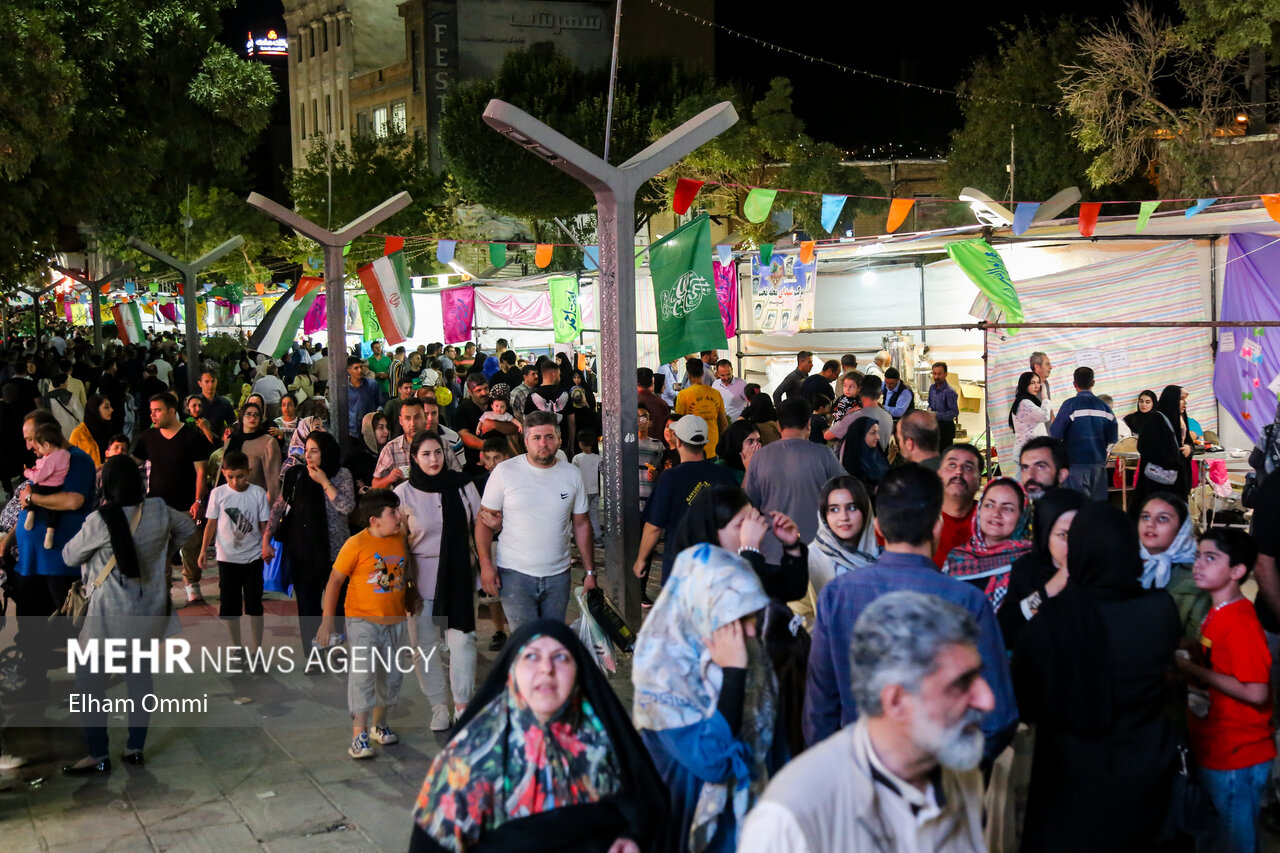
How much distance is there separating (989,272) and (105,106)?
1282cm

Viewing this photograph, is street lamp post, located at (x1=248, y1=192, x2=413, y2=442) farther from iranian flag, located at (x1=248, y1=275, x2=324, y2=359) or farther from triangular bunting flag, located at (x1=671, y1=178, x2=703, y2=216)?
triangular bunting flag, located at (x1=671, y1=178, x2=703, y2=216)

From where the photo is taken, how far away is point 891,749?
98.3 inches

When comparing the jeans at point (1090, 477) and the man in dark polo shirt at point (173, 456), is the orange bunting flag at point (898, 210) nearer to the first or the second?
the jeans at point (1090, 477)

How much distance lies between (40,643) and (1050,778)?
6275 mm

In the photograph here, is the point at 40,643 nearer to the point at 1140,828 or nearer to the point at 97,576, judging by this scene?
the point at 97,576

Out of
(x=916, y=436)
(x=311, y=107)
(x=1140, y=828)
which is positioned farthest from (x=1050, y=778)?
(x=311, y=107)

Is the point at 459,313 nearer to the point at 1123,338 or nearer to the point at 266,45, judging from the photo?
the point at 1123,338

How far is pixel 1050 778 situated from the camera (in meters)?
3.88

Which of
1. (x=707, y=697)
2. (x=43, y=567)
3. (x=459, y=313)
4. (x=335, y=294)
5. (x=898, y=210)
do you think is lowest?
(x=43, y=567)

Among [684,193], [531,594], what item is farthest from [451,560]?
[684,193]

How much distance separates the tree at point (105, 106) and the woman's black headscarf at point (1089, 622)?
42.9 ft

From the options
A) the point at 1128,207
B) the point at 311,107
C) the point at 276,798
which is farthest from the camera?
the point at 311,107

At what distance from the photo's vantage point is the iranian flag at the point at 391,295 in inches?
574

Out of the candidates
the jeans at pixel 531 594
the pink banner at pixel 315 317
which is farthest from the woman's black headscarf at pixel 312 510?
the pink banner at pixel 315 317
